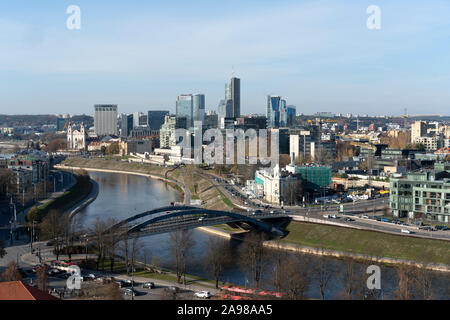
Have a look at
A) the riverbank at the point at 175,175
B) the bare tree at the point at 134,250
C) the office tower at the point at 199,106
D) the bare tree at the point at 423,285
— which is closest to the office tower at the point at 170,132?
the riverbank at the point at 175,175

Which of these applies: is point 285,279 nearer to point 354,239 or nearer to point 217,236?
point 354,239

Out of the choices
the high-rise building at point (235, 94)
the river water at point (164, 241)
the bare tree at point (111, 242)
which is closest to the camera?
the river water at point (164, 241)

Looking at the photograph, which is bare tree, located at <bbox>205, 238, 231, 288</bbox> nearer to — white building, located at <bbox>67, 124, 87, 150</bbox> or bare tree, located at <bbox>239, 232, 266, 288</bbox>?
bare tree, located at <bbox>239, 232, 266, 288</bbox>

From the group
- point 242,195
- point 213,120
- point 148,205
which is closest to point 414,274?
point 242,195

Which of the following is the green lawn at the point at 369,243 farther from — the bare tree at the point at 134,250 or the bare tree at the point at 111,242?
the bare tree at the point at 111,242

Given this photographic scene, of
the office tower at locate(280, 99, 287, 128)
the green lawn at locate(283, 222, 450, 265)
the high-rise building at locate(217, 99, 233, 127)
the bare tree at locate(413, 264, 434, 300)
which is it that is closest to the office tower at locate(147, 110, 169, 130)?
the high-rise building at locate(217, 99, 233, 127)

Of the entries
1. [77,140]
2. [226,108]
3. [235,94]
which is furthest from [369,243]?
[235,94]

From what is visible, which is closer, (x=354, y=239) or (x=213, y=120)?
(x=354, y=239)
